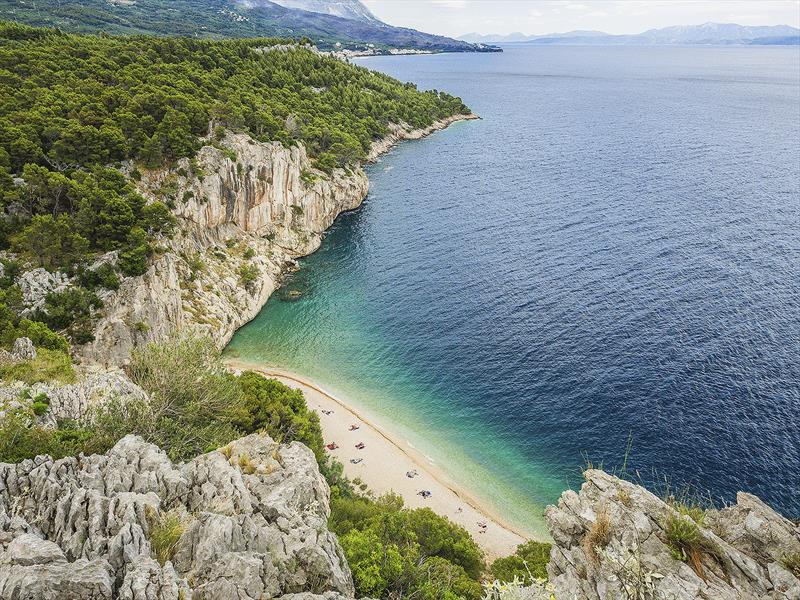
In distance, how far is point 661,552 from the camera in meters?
17.8

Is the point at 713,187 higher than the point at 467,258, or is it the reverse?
the point at 713,187

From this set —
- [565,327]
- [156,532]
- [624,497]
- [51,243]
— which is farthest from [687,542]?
[51,243]

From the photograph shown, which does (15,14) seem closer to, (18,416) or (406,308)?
(406,308)

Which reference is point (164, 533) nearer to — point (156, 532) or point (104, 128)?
point (156, 532)

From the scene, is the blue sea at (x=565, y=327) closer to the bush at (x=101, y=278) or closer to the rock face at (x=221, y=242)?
the rock face at (x=221, y=242)

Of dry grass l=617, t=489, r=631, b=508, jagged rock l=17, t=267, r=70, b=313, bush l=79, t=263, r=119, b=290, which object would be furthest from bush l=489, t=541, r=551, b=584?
jagged rock l=17, t=267, r=70, b=313

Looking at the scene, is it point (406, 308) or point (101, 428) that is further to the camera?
point (406, 308)

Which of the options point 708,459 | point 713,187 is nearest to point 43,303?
point 708,459

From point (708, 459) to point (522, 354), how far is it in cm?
2042

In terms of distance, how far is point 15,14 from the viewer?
17288 cm

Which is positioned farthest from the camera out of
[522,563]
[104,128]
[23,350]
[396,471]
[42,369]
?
[104,128]

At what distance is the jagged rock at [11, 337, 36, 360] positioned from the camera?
35.4 m

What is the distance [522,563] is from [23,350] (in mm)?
38129

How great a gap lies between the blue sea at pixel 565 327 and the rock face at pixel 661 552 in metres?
22.9
